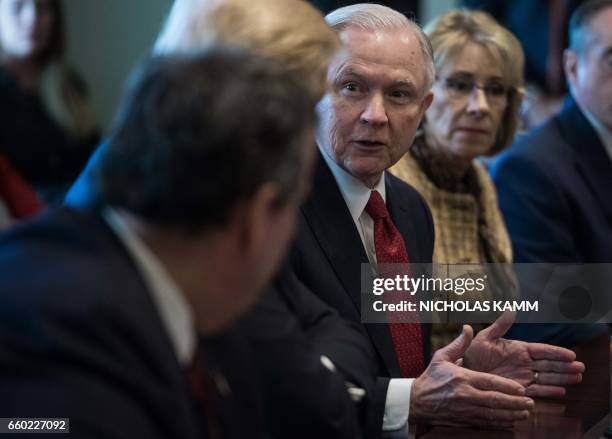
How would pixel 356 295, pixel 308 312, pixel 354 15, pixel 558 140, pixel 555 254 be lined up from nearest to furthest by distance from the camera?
1. pixel 308 312
2. pixel 356 295
3. pixel 354 15
4. pixel 555 254
5. pixel 558 140

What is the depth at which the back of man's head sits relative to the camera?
168cm

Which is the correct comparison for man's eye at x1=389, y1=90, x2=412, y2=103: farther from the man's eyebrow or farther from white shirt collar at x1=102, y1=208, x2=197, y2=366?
white shirt collar at x1=102, y1=208, x2=197, y2=366

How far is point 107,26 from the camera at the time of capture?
6410 mm

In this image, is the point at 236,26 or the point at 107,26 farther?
the point at 107,26

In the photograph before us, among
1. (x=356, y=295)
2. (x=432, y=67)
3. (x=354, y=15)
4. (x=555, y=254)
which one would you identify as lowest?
(x=555, y=254)

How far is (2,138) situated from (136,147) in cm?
Answer: 401

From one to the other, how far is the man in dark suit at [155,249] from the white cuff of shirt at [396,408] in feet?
2.58

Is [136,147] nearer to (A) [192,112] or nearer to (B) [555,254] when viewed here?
(A) [192,112]

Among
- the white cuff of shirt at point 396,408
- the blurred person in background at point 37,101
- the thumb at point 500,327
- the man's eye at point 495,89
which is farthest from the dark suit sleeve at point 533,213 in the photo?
the blurred person in background at point 37,101

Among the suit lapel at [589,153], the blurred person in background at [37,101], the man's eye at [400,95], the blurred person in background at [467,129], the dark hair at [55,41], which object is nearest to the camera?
the man's eye at [400,95]

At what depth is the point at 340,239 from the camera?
2254 millimetres

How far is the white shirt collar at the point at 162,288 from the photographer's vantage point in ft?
3.94

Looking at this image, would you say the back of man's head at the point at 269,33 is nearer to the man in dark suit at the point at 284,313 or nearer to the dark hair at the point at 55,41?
the man in dark suit at the point at 284,313

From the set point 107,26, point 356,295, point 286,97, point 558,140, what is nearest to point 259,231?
point 286,97
